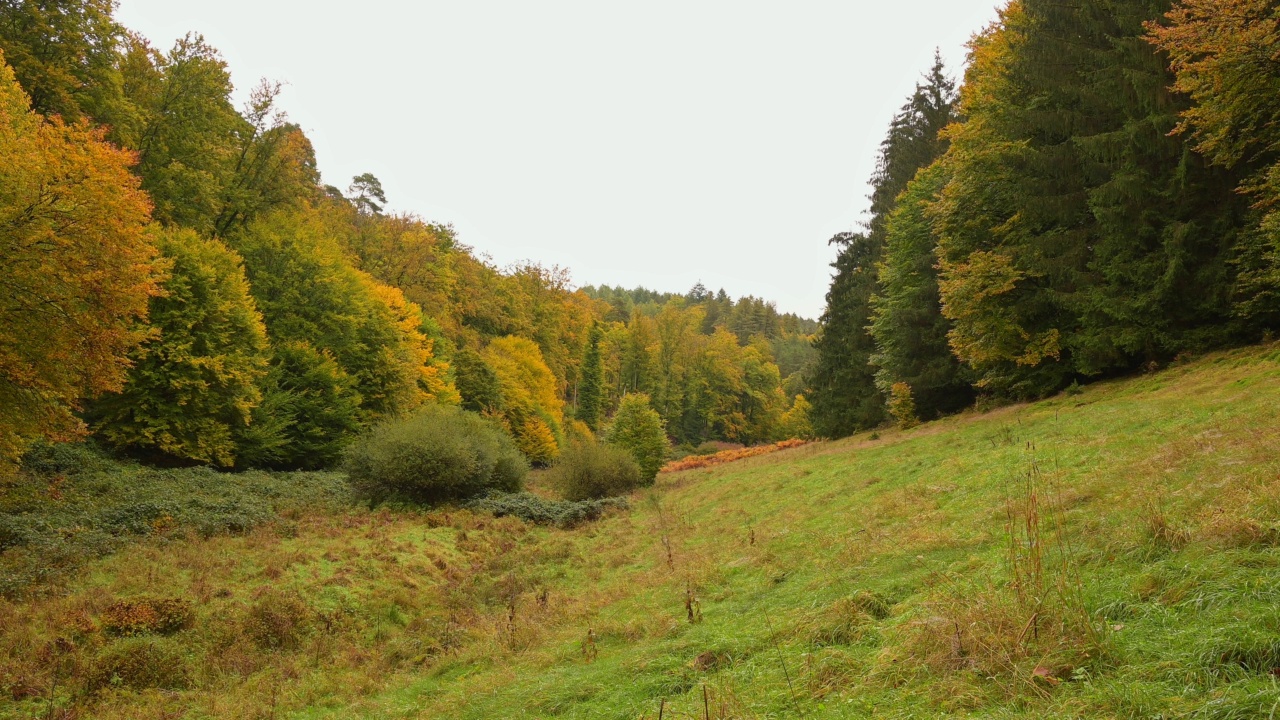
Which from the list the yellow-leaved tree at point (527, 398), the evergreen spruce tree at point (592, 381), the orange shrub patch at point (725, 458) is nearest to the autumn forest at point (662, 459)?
the orange shrub patch at point (725, 458)

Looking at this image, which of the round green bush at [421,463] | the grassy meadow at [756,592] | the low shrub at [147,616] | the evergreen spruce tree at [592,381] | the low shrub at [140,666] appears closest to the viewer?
the grassy meadow at [756,592]

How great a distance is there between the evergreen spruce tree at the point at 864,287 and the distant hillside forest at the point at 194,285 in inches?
889

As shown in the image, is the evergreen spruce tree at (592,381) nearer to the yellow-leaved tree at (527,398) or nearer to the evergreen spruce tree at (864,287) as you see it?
the yellow-leaved tree at (527,398)

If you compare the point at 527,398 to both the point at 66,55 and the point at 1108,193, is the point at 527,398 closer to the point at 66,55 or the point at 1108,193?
the point at 66,55

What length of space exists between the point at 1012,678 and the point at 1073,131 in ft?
68.0

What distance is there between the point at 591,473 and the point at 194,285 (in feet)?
58.9

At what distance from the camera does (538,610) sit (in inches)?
439

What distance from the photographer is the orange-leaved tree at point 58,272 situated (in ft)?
36.1

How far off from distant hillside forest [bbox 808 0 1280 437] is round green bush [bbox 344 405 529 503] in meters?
19.5

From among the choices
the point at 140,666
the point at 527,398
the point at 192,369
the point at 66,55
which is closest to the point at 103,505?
the point at 192,369

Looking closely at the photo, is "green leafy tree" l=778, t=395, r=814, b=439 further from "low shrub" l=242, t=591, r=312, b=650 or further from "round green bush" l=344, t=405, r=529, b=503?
"low shrub" l=242, t=591, r=312, b=650

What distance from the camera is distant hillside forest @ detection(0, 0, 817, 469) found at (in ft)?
38.4

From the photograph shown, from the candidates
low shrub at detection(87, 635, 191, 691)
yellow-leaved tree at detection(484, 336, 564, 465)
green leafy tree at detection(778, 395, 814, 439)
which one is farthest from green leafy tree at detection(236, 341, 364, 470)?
green leafy tree at detection(778, 395, 814, 439)

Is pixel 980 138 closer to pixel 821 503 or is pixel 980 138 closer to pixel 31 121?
pixel 821 503
